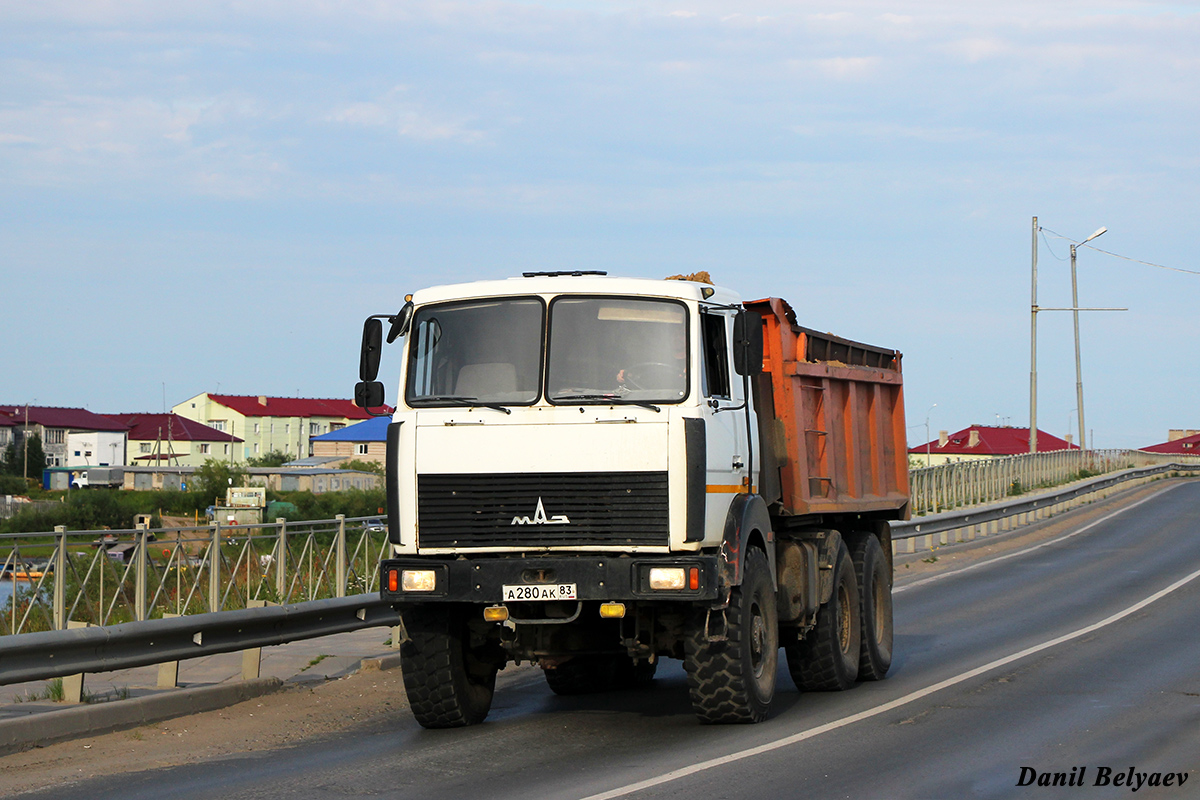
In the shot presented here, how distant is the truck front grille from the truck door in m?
0.44

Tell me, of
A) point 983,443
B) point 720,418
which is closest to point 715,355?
point 720,418

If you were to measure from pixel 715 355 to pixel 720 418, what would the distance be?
44cm

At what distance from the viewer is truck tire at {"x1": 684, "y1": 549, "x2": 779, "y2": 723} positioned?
29.9 feet

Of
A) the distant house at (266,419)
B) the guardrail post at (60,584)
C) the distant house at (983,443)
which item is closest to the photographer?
the guardrail post at (60,584)

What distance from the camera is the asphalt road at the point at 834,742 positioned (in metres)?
7.47

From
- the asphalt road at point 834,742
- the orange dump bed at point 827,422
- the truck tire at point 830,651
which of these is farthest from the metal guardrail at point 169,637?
the orange dump bed at point 827,422

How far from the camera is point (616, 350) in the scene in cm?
916

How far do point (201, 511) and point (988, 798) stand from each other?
70.3 m

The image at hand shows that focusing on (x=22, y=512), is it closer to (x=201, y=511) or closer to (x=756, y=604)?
(x=201, y=511)

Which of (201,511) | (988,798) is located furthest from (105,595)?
(201,511)

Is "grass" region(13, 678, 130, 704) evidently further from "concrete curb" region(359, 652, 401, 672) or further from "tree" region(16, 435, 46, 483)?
"tree" region(16, 435, 46, 483)

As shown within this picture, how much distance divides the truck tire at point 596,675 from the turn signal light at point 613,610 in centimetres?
233

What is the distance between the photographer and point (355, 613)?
12344mm

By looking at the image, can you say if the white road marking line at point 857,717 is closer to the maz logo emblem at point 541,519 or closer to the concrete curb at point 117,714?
the maz logo emblem at point 541,519
